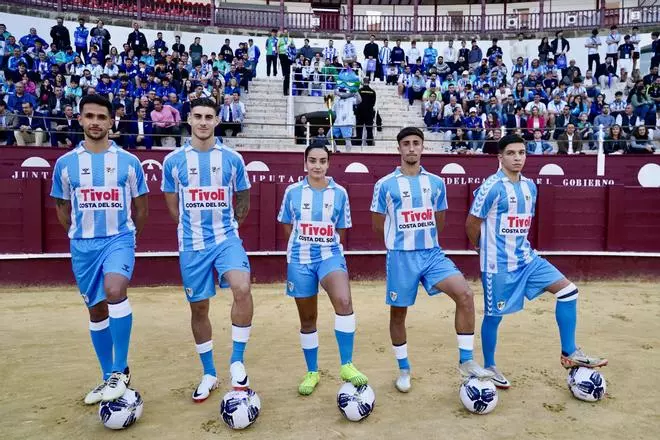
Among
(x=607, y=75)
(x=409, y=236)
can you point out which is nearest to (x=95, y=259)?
(x=409, y=236)

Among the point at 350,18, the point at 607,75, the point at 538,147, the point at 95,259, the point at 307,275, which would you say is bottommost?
the point at 307,275

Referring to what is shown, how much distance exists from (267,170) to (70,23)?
1443 cm

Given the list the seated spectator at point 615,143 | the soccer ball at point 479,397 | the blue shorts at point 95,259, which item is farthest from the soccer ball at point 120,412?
the seated spectator at point 615,143

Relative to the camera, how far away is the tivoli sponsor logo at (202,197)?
406 cm

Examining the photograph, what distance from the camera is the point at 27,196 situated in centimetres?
848

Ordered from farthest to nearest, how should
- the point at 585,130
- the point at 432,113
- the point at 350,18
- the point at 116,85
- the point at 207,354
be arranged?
the point at 350,18, the point at 432,113, the point at 116,85, the point at 585,130, the point at 207,354

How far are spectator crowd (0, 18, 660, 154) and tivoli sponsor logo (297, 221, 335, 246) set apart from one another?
19.0 feet

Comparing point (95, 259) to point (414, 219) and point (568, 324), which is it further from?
point (568, 324)

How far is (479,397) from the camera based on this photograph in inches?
150

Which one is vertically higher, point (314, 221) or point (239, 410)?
point (314, 221)

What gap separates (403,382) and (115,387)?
2.10 metres

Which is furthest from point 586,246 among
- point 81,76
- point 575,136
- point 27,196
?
point 81,76

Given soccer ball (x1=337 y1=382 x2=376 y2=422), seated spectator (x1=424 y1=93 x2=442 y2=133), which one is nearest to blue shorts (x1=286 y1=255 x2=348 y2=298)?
soccer ball (x1=337 y1=382 x2=376 y2=422)

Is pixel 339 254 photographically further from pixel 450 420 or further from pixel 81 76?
pixel 81 76
